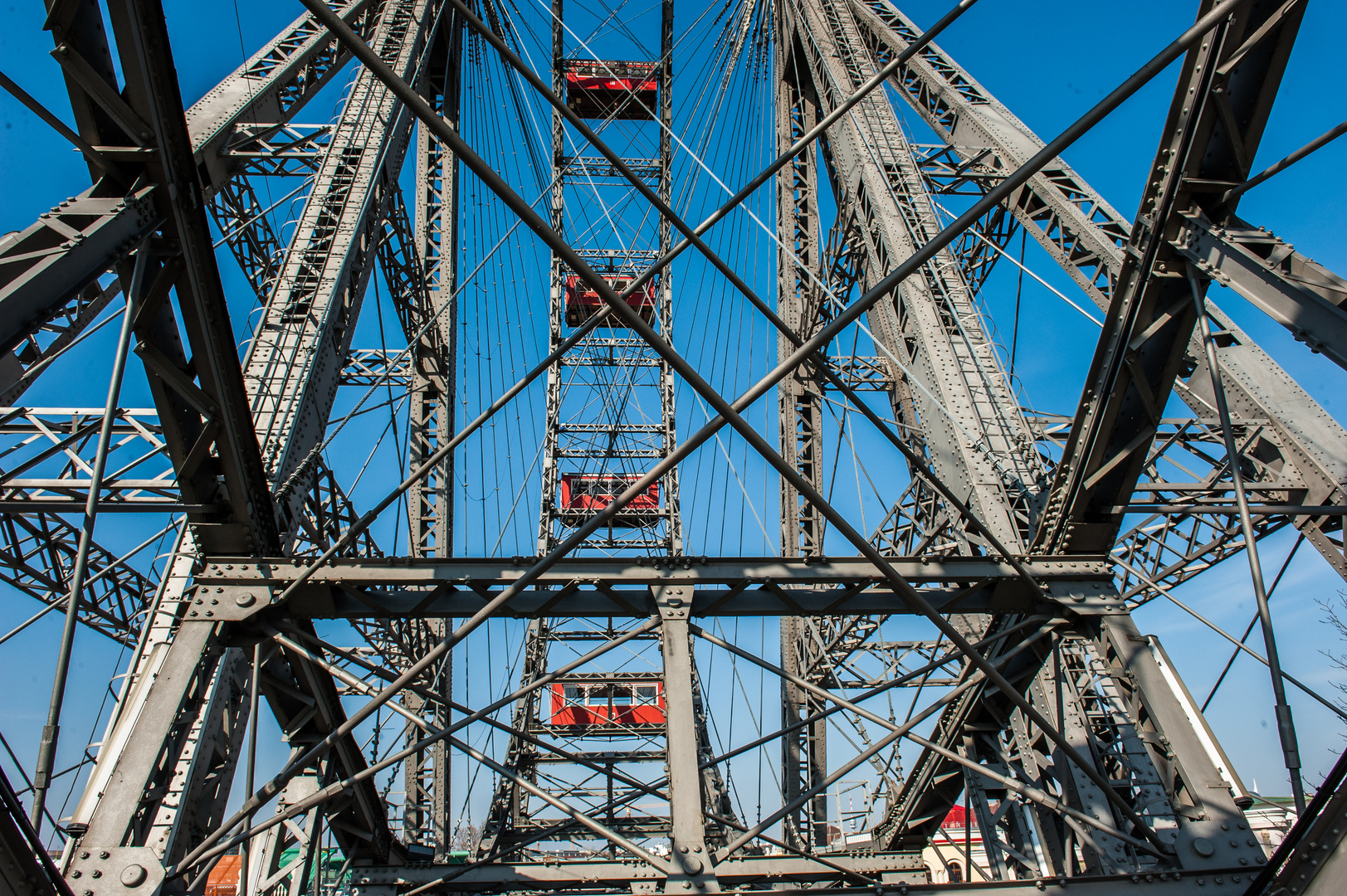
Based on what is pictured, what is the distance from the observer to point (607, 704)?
2397 centimetres

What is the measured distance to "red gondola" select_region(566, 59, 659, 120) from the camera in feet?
83.4

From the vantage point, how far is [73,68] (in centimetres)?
446

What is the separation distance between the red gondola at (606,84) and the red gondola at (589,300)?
511 centimetres

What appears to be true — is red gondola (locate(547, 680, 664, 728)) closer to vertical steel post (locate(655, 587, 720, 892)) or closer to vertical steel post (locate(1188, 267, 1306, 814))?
vertical steel post (locate(655, 587, 720, 892))

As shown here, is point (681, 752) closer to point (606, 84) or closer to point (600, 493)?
point (600, 493)

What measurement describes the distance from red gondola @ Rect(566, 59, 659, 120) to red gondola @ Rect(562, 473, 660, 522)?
1084 cm

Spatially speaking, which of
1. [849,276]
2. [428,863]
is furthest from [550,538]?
[428,863]

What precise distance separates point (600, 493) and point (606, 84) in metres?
12.5

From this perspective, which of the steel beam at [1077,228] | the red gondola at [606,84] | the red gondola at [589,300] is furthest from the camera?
the red gondola at [606,84]

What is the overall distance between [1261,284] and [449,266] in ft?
38.8

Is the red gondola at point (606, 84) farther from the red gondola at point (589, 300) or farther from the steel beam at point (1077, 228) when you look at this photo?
the steel beam at point (1077, 228)

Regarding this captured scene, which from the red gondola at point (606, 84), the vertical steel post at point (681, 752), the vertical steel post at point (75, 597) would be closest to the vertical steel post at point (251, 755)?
the vertical steel post at point (75, 597)

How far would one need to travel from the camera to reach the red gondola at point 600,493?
22453 mm

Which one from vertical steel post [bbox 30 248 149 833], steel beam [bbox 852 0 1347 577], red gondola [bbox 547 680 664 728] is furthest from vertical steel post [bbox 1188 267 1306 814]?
red gondola [bbox 547 680 664 728]
